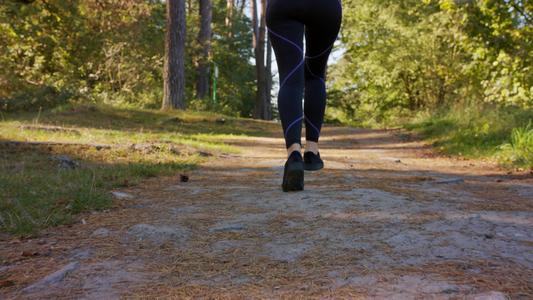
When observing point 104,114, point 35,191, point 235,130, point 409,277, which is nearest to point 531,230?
point 409,277

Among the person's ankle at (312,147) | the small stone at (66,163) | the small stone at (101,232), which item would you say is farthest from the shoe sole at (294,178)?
the small stone at (66,163)

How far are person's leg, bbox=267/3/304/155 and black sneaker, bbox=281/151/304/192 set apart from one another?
0.52 feet

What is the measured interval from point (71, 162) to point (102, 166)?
→ 0.26 meters

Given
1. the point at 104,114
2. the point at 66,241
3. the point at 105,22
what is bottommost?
the point at 66,241

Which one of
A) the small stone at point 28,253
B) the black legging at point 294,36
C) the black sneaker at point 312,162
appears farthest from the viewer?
the black sneaker at point 312,162

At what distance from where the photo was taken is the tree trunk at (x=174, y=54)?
487 inches

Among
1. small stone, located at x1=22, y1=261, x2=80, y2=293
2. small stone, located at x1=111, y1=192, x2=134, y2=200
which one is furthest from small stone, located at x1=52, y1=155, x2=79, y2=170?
small stone, located at x1=22, y1=261, x2=80, y2=293

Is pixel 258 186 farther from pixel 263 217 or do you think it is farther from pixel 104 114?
pixel 104 114

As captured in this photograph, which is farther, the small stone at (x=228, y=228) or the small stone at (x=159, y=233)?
the small stone at (x=228, y=228)

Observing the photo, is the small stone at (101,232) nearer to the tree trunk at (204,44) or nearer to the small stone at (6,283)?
the small stone at (6,283)

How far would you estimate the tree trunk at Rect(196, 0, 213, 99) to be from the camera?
19.0 metres

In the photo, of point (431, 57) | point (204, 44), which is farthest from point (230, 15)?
point (431, 57)

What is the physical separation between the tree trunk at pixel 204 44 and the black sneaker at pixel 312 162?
15778mm

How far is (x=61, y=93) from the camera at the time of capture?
39.5ft
